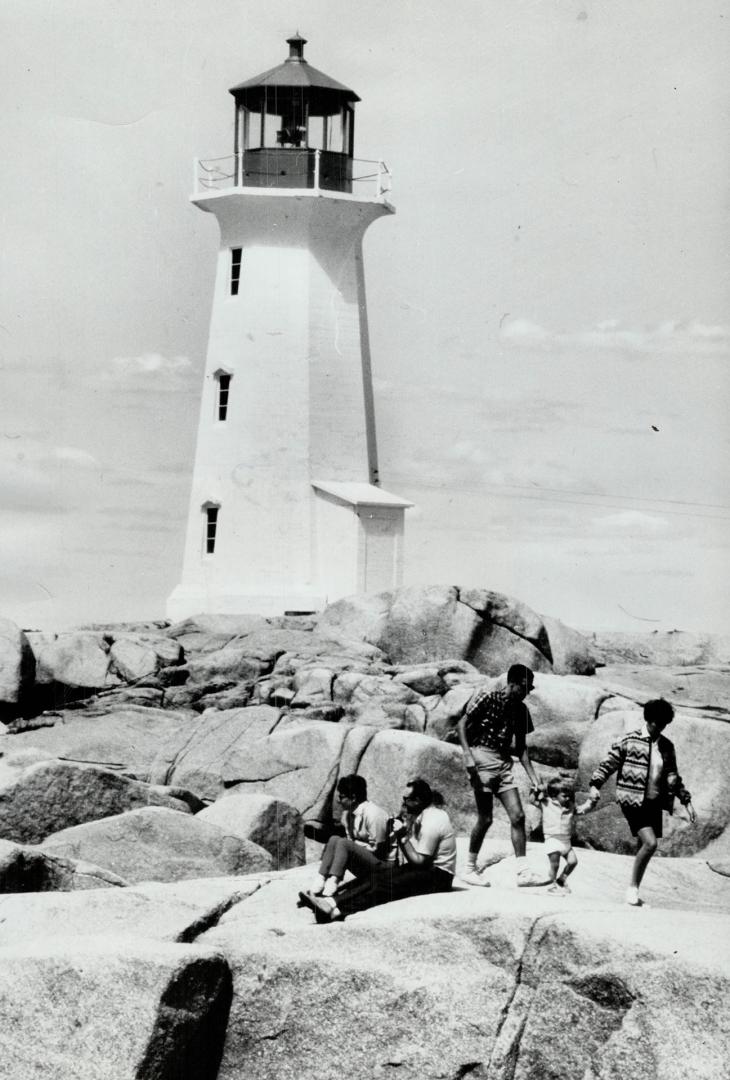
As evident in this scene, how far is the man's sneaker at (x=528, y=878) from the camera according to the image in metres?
11.3

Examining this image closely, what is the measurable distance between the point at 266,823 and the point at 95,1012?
5412 mm

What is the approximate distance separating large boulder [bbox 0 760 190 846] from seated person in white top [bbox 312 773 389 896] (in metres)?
3.56

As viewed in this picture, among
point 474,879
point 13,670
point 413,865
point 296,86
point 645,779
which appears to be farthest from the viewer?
point 296,86

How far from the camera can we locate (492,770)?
1218cm

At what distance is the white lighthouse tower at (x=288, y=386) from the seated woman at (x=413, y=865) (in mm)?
18001

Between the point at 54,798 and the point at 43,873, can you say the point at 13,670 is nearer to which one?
the point at 54,798

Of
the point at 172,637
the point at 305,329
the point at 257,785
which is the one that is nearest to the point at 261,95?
the point at 305,329

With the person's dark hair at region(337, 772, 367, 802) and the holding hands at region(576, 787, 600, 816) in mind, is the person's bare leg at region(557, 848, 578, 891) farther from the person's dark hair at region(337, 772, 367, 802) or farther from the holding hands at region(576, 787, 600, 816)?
the person's dark hair at region(337, 772, 367, 802)

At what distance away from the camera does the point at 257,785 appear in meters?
17.7

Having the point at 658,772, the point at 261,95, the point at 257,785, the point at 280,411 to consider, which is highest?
the point at 261,95

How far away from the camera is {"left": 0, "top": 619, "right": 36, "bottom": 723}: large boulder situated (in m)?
24.1

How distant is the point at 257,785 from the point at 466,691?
524cm

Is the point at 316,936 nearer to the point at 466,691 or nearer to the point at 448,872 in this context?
the point at 448,872

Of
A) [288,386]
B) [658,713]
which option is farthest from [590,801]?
[288,386]
